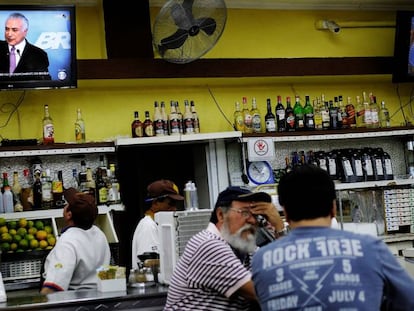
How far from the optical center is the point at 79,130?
590 centimetres

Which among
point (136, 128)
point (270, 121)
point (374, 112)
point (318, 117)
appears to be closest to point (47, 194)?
point (136, 128)

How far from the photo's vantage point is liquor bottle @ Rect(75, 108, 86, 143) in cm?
588

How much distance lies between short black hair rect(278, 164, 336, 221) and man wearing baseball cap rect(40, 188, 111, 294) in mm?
2030

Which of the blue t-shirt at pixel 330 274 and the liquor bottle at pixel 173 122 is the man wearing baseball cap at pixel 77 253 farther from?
the blue t-shirt at pixel 330 274

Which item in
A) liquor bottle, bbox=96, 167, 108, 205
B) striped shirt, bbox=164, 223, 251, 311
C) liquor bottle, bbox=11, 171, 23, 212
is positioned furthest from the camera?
liquor bottle, bbox=96, 167, 108, 205

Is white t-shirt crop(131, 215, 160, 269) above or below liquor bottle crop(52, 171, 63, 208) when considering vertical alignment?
below

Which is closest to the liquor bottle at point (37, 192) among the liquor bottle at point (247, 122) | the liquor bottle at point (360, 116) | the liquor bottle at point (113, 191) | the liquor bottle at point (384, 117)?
the liquor bottle at point (113, 191)

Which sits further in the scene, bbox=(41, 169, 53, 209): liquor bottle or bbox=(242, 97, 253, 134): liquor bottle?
bbox=(242, 97, 253, 134): liquor bottle

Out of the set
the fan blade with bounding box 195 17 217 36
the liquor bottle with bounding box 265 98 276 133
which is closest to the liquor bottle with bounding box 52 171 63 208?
the fan blade with bounding box 195 17 217 36

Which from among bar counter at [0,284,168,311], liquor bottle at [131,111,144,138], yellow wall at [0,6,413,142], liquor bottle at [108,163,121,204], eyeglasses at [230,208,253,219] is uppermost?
yellow wall at [0,6,413,142]

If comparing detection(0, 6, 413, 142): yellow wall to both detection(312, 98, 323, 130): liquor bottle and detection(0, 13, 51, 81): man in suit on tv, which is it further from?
detection(0, 13, 51, 81): man in suit on tv

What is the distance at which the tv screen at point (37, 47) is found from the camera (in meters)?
5.43

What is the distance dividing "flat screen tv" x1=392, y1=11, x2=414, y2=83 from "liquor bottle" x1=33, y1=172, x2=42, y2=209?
3351 mm

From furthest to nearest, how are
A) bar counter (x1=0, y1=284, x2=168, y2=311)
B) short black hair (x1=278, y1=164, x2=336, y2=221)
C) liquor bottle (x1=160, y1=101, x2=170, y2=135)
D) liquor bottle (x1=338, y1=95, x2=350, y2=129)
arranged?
liquor bottle (x1=338, y1=95, x2=350, y2=129) < liquor bottle (x1=160, y1=101, x2=170, y2=135) < bar counter (x1=0, y1=284, x2=168, y2=311) < short black hair (x1=278, y1=164, x2=336, y2=221)
